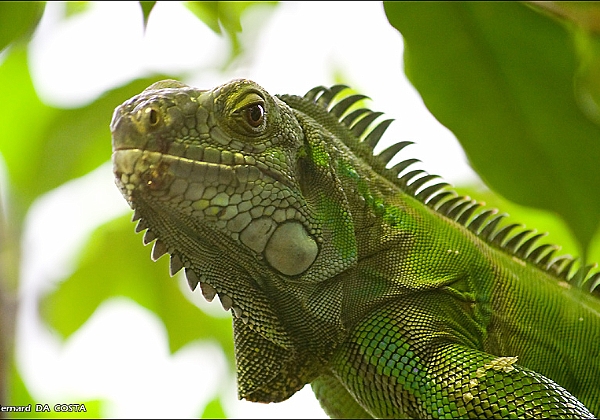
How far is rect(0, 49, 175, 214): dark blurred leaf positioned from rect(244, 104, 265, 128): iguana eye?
1.36 meters

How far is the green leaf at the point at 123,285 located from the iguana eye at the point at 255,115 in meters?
1.92

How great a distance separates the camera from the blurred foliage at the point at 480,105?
2.34m

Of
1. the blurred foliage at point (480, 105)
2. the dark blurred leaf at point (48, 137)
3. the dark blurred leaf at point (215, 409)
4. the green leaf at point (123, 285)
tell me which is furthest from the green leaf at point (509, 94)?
the dark blurred leaf at point (215, 409)

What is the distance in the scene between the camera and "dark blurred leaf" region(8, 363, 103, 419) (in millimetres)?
2659

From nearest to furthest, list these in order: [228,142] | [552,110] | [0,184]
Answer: [228,142]
[552,110]
[0,184]

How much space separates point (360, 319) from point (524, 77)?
1.27 m

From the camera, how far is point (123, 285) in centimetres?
362

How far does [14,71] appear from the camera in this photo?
336 centimetres

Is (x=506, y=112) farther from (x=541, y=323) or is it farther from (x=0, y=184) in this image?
(x=0, y=184)

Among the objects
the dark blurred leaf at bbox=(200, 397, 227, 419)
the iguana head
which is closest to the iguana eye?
the iguana head

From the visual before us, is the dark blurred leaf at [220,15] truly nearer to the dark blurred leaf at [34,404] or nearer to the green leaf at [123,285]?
the green leaf at [123,285]

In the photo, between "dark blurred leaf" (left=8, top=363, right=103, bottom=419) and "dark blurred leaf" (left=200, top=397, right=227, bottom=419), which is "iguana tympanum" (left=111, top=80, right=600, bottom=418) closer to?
"dark blurred leaf" (left=8, top=363, right=103, bottom=419)

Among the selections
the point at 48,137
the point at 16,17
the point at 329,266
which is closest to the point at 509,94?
the point at 329,266

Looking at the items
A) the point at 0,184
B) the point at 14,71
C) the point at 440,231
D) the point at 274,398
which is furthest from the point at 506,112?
the point at 14,71
